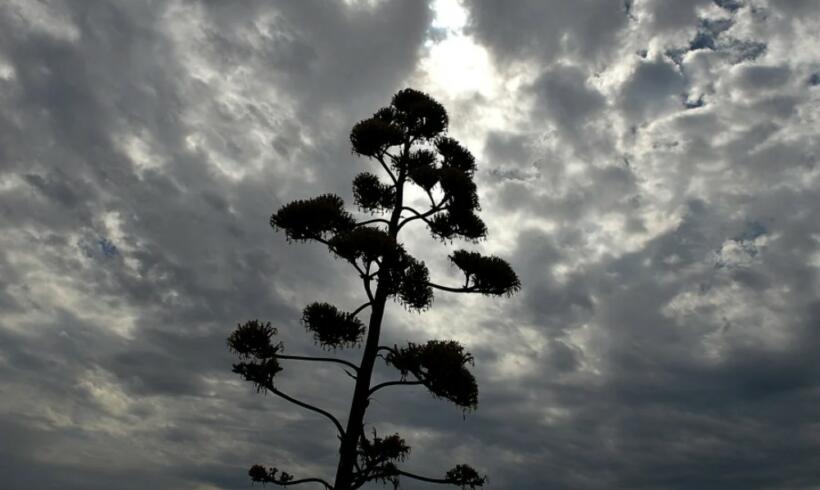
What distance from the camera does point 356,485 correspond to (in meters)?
11.7

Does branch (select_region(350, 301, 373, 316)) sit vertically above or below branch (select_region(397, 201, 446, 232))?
below

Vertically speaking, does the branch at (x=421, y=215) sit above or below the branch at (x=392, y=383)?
above

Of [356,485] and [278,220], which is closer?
[356,485]

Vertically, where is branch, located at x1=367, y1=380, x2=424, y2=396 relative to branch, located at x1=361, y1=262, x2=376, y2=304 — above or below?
below

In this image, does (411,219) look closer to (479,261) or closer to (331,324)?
(479,261)

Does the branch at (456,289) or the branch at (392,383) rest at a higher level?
the branch at (456,289)

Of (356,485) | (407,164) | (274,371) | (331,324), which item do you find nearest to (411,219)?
(407,164)

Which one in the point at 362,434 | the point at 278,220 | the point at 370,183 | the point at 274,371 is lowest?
the point at 362,434

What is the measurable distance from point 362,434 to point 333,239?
12.7ft

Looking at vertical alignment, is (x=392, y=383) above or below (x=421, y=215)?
below

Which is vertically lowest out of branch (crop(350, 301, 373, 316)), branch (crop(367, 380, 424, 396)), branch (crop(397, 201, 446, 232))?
branch (crop(367, 380, 424, 396))

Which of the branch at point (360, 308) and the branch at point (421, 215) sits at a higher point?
the branch at point (421, 215)

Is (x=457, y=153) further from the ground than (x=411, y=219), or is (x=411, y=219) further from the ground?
(x=457, y=153)

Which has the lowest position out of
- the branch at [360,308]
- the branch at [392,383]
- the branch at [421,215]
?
the branch at [392,383]
